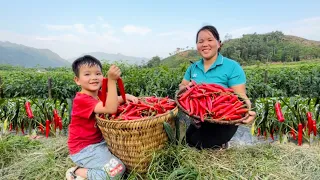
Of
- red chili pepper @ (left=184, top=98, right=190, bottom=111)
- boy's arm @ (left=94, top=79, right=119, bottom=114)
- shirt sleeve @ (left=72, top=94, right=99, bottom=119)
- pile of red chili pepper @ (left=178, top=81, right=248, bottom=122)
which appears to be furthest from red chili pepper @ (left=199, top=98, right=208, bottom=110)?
shirt sleeve @ (left=72, top=94, right=99, bottom=119)

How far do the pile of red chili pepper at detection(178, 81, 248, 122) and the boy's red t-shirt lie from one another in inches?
31.2

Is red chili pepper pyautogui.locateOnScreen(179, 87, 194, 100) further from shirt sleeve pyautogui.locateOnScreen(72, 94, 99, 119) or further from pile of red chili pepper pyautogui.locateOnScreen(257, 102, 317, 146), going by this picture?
pile of red chili pepper pyautogui.locateOnScreen(257, 102, 317, 146)

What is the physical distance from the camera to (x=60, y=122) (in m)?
4.19

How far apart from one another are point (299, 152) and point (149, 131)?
5.76ft

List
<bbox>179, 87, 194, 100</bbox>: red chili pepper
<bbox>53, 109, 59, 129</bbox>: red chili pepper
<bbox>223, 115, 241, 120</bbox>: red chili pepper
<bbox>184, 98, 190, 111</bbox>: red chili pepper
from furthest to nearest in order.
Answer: <bbox>53, 109, 59, 129</bbox>: red chili pepper, <bbox>179, 87, 194, 100</bbox>: red chili pepper, <bbox>184, 98, 190, 111</bbox>: red chili pepper, <bbox>223, 115, 241, 120</bbox>: red chili pepper

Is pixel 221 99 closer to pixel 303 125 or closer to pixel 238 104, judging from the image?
pixel 238 104

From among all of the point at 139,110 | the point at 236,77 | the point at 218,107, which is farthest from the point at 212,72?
the point at 139,110

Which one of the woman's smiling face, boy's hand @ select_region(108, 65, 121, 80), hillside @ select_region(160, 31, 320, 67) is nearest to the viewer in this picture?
boy's hand @ select_region(108, 65, 121, 80)

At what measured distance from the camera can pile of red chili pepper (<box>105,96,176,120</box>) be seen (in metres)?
2.32

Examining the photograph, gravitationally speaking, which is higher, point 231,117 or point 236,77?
point 236,77

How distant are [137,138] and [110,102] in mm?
345

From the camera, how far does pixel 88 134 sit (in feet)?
8.19

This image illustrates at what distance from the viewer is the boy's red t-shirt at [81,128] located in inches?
Result: 94.8

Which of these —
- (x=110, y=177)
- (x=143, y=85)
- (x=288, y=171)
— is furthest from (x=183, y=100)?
(x=143, y=85)
